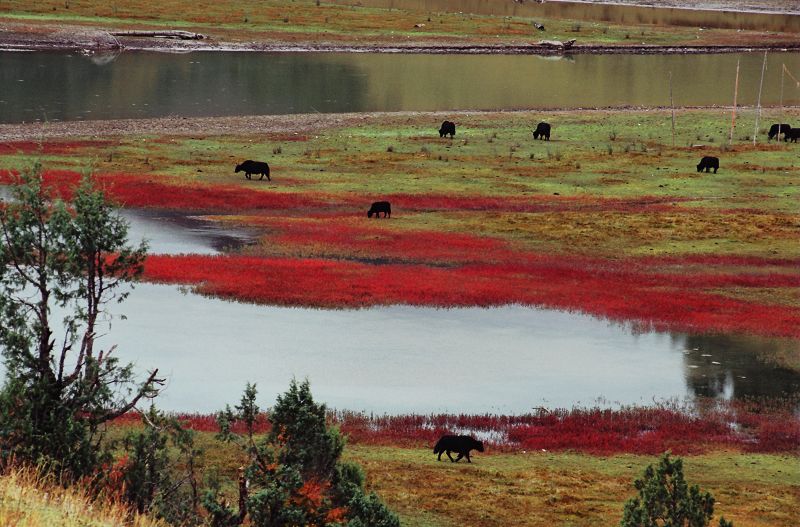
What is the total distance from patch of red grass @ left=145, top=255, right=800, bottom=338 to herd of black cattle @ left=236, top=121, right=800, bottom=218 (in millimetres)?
8646

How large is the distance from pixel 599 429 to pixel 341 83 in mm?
81030

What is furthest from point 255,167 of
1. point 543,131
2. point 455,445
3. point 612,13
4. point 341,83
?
point 612,13

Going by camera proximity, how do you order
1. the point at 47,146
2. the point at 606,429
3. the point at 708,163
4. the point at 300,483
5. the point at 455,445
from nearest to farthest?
the point at 300,483
the point at 455,445
the point at 606,429
the point at 708,163
the point at 47,146

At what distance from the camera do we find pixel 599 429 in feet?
88.4

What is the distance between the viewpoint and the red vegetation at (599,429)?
25641 mm

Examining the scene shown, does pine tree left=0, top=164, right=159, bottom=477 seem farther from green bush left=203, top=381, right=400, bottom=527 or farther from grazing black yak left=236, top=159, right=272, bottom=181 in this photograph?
grazing black yak left=236, top=159, right=272, bottom=181

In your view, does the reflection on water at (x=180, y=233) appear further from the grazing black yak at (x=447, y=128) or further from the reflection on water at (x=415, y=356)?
the grazing black yak at (x=447, y=128)

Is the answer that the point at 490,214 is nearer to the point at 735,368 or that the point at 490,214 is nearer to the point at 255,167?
the point at 255,167

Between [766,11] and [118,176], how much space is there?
480ft

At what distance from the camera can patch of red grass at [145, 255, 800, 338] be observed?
38125mm

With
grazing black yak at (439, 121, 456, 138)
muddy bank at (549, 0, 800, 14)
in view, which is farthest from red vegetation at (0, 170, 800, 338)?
muddy bank at (549, 0, 800, 14)

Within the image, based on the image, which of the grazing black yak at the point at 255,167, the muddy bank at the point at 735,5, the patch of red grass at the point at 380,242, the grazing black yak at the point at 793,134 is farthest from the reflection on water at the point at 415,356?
the muddy bank at the point at 735,5

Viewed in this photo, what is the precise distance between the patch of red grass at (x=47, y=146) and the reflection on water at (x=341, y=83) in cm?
1086

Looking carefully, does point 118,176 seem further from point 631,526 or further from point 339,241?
point 631,526
